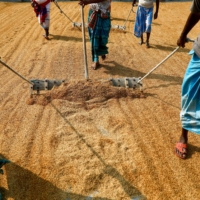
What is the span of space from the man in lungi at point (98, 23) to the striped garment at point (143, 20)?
1880mm

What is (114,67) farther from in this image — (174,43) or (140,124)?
(174,43)

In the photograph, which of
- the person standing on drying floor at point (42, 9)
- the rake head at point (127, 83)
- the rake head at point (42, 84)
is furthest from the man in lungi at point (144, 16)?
the rake head at point (42, 84)

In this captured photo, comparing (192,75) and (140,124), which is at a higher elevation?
(192,75)

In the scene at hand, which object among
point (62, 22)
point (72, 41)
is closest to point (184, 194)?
point (72, 41)

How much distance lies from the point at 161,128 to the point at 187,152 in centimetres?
46

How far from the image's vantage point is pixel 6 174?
93.1 inches

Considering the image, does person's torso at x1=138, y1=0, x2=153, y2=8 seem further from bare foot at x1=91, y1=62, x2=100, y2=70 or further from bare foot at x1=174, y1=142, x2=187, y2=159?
bare foot at x1=174, y1=142, x2=187, y2=159

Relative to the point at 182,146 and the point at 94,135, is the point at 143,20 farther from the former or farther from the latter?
the point at 182,146

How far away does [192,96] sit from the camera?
2359mm

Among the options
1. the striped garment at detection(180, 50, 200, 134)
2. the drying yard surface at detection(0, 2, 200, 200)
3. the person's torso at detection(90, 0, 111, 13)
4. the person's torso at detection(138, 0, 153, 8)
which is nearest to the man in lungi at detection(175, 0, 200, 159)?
the striped garment at detection(180, 50, 200, 134)

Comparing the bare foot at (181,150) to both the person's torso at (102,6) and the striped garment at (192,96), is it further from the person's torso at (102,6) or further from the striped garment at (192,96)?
the person's torso at (102,6)

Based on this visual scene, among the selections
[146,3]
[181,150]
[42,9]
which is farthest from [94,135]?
[42,9]

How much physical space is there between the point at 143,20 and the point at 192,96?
13.3ft

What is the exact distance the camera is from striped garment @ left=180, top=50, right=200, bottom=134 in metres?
2.29
